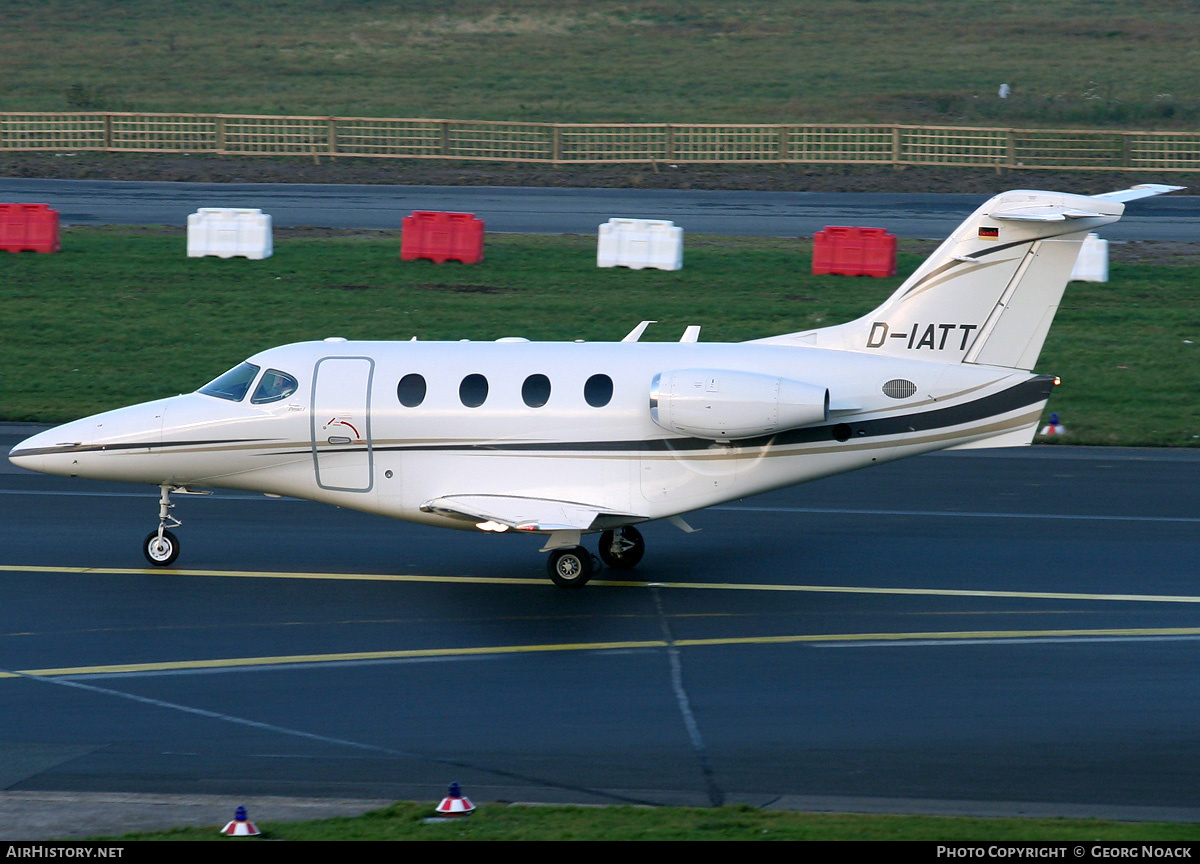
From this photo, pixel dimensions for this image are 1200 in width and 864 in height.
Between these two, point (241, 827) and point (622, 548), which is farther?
point (622, 548)

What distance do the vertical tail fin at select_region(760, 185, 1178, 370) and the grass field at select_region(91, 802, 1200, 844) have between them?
7.39 metres

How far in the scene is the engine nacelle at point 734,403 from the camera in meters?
16.2

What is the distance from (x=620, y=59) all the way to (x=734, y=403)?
6790 cm

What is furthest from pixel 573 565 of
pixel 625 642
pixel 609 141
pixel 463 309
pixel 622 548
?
pixel 609 141

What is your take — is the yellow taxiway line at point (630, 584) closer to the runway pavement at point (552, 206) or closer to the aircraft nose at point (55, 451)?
the aircraft nose at point (55, 451)

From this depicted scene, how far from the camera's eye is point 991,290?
661 inches

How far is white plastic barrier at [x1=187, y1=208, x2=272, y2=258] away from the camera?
36688mm

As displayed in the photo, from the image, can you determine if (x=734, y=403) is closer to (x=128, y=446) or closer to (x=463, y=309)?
(x=128, y=446)

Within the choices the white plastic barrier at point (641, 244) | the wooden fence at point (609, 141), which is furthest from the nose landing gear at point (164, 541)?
the wooden fence at point (609, 141)

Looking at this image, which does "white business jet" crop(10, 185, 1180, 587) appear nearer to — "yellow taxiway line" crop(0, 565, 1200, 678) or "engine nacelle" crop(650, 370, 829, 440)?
"engine nacelle" crop(650, 370, 829, 440)

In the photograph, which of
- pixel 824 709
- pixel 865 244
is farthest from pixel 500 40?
pixel 824 709

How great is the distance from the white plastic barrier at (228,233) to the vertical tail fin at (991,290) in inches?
908

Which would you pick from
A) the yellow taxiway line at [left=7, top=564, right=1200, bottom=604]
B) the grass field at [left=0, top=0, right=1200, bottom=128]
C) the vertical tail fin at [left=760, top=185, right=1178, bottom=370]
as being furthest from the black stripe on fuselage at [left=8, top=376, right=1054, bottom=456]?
the grass field at [left=0, top=0, right=1200, bottom=128]
